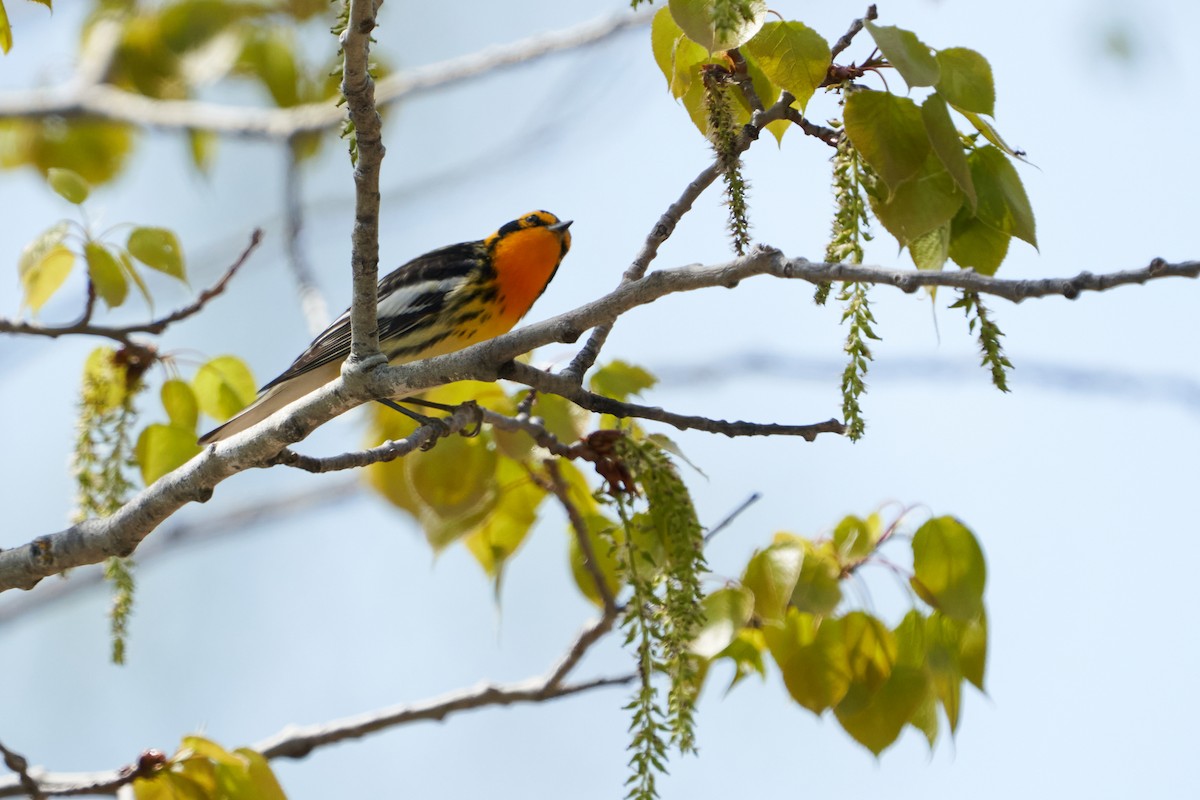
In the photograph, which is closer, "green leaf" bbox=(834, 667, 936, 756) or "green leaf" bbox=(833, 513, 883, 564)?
"green leaf" bbox=(834, 667, 936, 756)

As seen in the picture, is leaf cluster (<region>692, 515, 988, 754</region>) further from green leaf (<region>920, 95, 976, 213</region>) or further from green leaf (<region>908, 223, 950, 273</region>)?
green leaf (<region>920, 95, 976, 213</region>)

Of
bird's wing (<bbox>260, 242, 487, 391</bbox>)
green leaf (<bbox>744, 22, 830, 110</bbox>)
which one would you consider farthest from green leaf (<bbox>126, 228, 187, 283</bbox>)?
green leaf (<bbox>744, 22, 830, 110</bbox>)

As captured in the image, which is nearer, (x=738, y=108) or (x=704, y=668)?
(x=738, y=108)

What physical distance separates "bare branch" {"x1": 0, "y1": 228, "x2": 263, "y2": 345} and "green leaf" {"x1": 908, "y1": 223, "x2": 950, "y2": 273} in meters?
1.94

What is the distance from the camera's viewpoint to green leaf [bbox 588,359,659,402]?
119 inches

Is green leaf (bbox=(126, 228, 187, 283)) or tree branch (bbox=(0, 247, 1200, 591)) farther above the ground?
green leaf (bbox=(126, 228, 187, 283))

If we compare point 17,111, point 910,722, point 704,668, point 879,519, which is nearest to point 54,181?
point 704,668

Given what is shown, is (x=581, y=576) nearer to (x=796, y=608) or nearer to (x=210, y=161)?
(x=796, y=608)

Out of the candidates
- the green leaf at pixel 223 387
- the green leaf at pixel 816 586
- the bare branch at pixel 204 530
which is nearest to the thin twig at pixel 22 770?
the green leaf at pixel 223 387

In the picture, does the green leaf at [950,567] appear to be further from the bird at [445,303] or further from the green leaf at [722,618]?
the bird at [445,303]

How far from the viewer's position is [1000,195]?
2135 mm

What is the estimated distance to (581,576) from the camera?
3404 mm

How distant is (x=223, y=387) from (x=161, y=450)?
43 centimetres

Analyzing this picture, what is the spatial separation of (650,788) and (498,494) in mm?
1299
